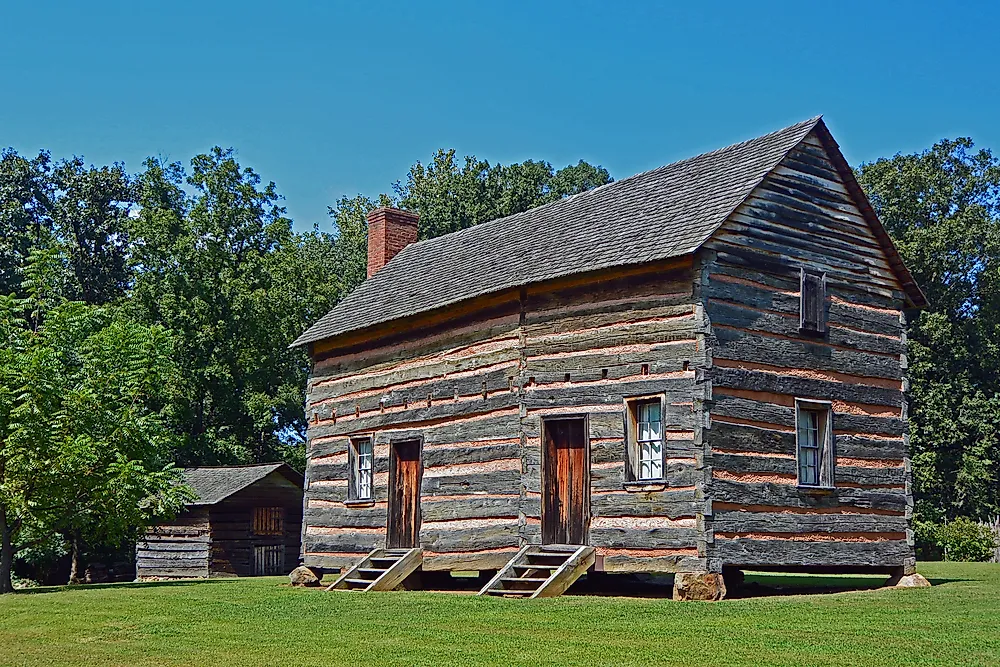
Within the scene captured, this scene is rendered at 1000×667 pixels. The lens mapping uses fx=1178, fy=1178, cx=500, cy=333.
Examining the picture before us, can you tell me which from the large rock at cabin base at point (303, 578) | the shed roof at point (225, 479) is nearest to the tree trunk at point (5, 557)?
the large rock at cabin base at point (303, 578)

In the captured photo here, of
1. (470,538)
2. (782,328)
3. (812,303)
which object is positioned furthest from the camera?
(470,538)

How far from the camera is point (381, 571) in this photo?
76.7 ft

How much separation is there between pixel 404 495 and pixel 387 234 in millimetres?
9770

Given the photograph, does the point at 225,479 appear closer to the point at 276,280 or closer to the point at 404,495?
the point at 276,280

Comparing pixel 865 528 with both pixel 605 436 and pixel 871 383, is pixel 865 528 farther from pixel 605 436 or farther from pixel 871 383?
pixel 605 436

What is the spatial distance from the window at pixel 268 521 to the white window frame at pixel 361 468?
14880 millimetres

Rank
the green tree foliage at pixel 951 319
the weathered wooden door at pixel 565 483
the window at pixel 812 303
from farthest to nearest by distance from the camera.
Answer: the green tree foliage at pixel 951 319 → the window at pixel 812 303 → the weathered wooden door at pixel 565 483

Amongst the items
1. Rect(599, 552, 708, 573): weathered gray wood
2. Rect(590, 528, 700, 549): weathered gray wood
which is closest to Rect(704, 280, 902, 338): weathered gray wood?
Rect(590, 528, 700, 549): weathered gray wood

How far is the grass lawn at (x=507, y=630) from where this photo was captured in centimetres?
1163

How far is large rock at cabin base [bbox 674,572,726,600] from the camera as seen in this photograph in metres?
18.2

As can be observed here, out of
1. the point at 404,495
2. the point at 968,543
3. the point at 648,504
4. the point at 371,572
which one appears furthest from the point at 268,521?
the point at 648,504

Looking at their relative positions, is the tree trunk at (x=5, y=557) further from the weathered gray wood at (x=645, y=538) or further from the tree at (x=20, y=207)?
the tree at (x=20, y=207)

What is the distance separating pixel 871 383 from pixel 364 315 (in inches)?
439

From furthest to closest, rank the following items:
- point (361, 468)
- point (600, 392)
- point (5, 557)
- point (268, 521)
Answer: point (268, 521) → point (361, 468) → point (5, 557) → point (600, 392)
